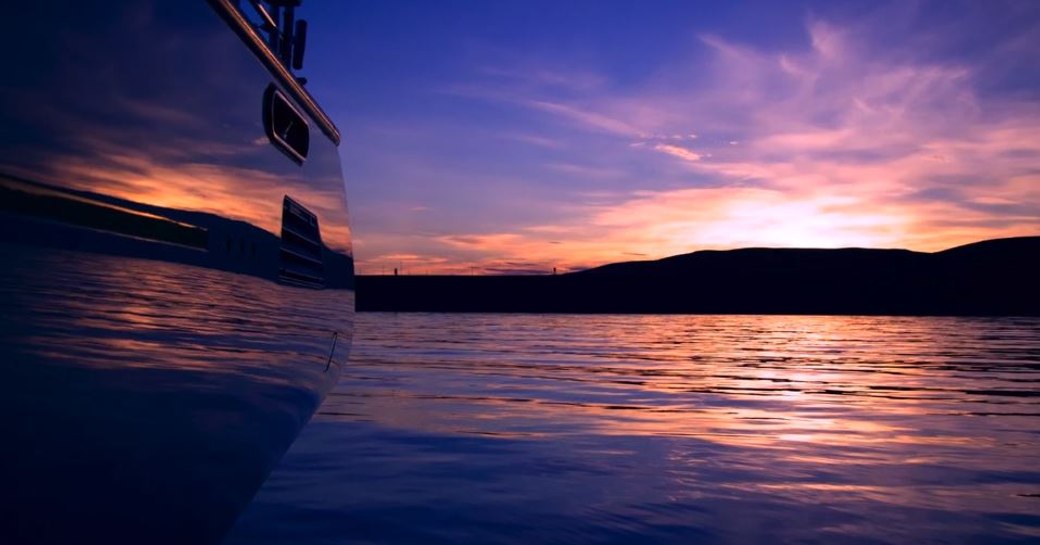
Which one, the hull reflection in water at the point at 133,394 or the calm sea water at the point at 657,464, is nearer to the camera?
the hull reflection in water at the point at 133,394

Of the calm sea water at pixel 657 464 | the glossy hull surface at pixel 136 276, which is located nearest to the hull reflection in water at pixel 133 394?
the glossy hull surface at pixel 136 276

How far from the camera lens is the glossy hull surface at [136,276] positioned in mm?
1583

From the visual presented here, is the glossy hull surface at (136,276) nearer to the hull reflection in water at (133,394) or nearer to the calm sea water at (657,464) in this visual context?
the hull reflection in water at (133,394)

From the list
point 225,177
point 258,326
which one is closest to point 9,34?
point 225,177

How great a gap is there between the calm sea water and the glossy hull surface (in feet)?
5.04

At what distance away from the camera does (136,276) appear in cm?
205

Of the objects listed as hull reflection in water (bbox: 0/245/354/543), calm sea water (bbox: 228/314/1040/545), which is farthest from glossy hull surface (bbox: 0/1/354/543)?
calm sea water (bbox: 228/314/1040/545)

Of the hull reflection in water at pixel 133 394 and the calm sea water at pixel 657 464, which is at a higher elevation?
the hull reflection in water at pixel 133 394

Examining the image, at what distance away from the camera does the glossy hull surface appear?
1.58 meters

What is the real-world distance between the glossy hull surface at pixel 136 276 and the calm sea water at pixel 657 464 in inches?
60.5

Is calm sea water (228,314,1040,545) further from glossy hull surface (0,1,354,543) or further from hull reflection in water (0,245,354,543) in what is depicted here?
glossy hull surface (0,1,354,543)

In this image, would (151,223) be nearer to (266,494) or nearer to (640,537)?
(640,537)

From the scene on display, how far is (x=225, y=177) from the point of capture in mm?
2691

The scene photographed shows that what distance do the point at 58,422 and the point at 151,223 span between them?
0.62m
